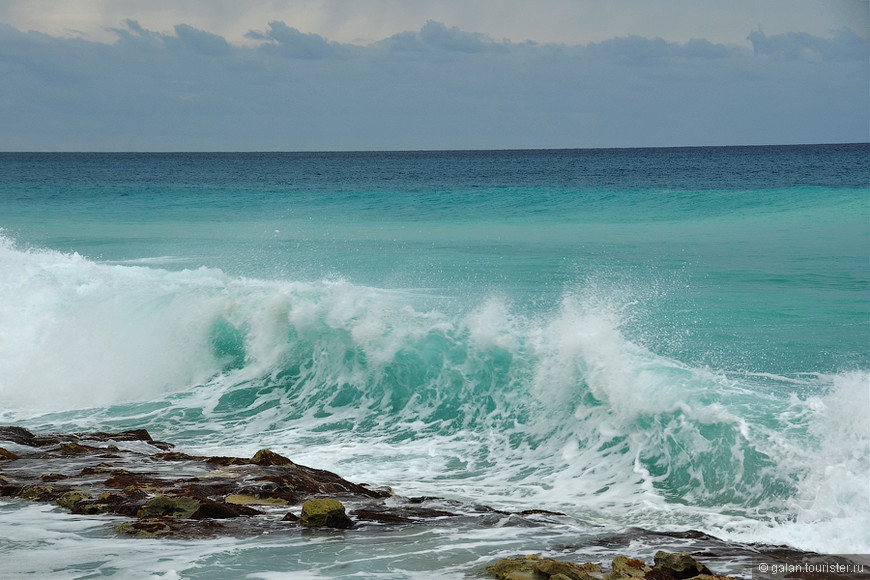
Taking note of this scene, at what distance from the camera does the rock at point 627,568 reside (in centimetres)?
461

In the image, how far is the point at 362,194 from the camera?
46.5m

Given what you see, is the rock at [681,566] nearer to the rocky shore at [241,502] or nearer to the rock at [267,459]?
the rocky shore at [241,502]

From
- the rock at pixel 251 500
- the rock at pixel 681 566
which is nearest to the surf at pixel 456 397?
the rock at pixel 251 500

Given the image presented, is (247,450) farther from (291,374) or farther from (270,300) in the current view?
(270,300)

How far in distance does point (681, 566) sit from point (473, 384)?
21.5 feet

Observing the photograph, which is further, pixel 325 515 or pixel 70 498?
pixel 70 498

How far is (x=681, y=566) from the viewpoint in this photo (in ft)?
15.6

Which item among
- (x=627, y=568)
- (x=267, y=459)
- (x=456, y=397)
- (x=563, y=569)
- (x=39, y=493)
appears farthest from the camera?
(x=456, y=397)

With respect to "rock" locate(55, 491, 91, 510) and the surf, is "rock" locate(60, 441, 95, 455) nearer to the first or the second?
the surf

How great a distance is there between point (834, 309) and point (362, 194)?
34.5 m

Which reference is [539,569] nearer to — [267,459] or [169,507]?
[169,507]

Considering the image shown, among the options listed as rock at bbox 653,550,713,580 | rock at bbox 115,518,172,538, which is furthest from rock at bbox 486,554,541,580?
rock at bbox 115,518,172,538

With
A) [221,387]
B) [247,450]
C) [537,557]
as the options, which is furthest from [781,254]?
[537,557]

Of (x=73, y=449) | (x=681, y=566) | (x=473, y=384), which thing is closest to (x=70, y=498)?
(x=73, y=449)
